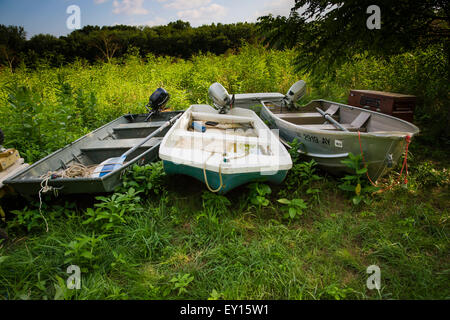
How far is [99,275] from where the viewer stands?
195cm

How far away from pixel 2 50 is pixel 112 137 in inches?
449

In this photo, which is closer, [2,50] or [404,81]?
[404,81]

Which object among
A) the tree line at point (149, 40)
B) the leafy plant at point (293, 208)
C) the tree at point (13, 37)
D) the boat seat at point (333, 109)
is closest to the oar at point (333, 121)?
the boat seat at point (333, 109)

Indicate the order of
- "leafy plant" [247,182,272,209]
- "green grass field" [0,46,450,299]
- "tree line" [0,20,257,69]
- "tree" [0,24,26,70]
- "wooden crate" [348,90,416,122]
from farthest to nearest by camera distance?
1. "tree line" [0,20,257,69]
2. "tree" [0,24,26,70]
3. "wooden crate" [348,90,416,122]
4. "leafy plant" [247,182,272,209]
5. "green grass field" [0,46,450,299]

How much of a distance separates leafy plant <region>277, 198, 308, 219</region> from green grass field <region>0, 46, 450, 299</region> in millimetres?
23

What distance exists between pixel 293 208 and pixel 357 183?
96 centimetres

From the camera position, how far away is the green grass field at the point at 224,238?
1877mm

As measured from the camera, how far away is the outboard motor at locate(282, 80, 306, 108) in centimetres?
442

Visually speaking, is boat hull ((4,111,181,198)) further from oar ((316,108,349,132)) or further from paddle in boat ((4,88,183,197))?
oar ((316,108,349,132))

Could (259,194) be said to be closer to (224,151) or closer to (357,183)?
(224,151)

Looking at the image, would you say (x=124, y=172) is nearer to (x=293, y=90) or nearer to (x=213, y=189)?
(x=213, y=189)

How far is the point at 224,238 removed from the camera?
7.77 ft

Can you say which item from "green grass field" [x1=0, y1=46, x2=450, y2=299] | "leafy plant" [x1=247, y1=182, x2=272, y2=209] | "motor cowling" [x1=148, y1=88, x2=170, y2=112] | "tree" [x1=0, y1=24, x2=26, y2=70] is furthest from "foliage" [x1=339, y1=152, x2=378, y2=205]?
"tree" [x1=0, y1=24, x2=26, y2=70]
